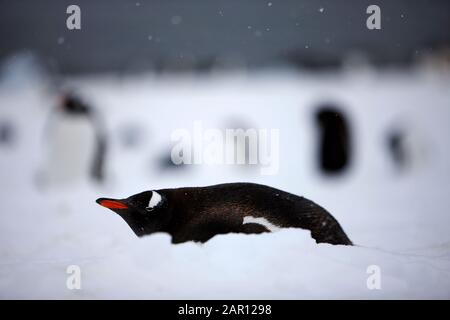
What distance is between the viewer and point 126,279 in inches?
63.1

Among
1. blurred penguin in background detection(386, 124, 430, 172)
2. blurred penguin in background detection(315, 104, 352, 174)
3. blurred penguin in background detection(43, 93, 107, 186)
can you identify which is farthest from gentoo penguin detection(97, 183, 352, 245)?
blurred penguin in background detection(386, 124, 430, 172)

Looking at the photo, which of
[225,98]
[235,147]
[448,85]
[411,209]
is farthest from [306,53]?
[235,147]

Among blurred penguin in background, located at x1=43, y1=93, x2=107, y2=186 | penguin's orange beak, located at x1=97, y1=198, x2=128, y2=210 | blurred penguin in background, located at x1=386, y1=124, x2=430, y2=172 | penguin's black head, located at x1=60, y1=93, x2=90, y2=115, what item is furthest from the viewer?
blurred penguin in background, located at x1=386, y1=124, x2=430, y2=172

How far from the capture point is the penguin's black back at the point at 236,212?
1570 mm

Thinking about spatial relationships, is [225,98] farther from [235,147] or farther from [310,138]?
[235,147]

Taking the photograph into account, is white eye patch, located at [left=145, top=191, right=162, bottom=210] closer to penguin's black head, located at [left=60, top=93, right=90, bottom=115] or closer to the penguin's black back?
the penguin's black back

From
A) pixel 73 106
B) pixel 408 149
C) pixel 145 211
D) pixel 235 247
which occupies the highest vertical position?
pixel 73 106

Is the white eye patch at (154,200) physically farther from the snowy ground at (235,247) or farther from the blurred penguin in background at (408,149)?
the blurred penguin in background at (408,149)

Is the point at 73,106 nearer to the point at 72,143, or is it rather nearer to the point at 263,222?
the point at 72,143

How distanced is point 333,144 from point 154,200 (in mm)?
2798

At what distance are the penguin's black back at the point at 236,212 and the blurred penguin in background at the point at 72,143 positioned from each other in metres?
2.05

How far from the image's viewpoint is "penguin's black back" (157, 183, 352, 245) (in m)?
1.57

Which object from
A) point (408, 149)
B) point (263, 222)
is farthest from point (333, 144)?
point (263, 222)

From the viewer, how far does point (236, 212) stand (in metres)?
1.58
